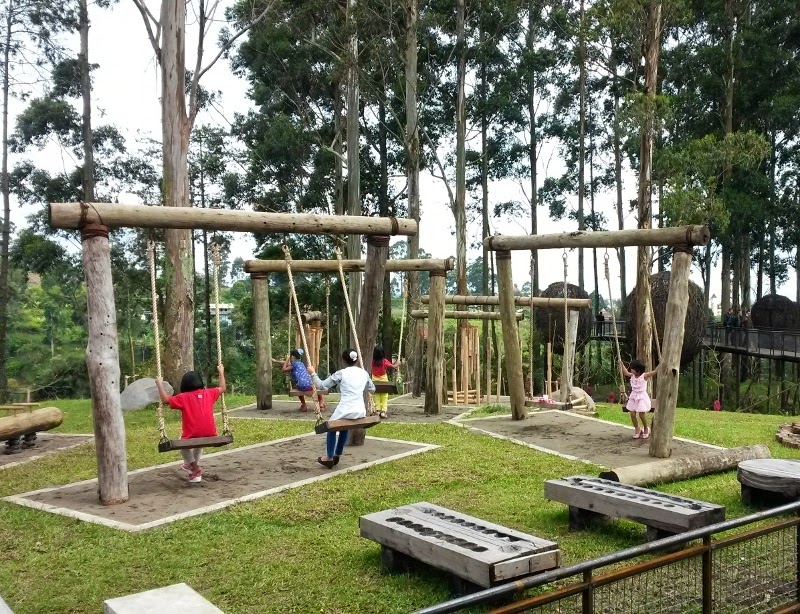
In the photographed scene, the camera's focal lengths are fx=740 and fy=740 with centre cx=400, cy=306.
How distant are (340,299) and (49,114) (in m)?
Result: 13.1

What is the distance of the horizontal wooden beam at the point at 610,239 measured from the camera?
337 inches

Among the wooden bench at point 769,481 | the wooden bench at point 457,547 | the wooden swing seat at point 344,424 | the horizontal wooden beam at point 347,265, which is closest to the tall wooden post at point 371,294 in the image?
the wooden swing seat at point 344,424

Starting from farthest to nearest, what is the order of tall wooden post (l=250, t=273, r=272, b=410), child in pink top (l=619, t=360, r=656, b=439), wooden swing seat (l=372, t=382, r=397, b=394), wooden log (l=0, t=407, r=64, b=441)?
tall wooden post (l=250, t=273, r=272, b=410) → wooden log (l=0, t=407, r=64, b=441) → wooden swing seat (l=372, t=382, r=397, b=394) → child in pink top (l=619, t=360, r=656, b=439)

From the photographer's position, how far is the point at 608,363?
30.4 m

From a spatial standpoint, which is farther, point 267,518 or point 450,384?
point 450,384

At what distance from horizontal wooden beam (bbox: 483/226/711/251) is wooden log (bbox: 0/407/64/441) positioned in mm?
7101

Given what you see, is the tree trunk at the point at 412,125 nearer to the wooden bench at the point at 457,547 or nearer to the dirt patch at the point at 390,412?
the dirt patch at the point at 390,412

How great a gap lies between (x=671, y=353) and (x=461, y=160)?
17003 millimetres

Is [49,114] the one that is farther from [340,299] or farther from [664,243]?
[664,243]

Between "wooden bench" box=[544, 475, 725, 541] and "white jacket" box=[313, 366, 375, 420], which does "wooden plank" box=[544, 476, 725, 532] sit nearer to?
"wooden bench" box=[544, 475, 725, 541]

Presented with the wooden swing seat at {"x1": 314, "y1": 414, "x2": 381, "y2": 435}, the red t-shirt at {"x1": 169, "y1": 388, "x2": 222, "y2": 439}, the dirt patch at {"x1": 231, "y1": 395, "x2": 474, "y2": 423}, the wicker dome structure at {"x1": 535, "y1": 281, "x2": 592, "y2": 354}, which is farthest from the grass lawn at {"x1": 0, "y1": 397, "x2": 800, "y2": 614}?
the wicker dome structure at {"x1": 535, "y1": 281, "x2": 592, "y2": 354}

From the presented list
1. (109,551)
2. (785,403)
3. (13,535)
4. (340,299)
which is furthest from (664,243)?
(340,299)

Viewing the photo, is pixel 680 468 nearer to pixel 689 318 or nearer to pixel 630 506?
pixel 630 506

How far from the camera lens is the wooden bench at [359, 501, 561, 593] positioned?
425cm
